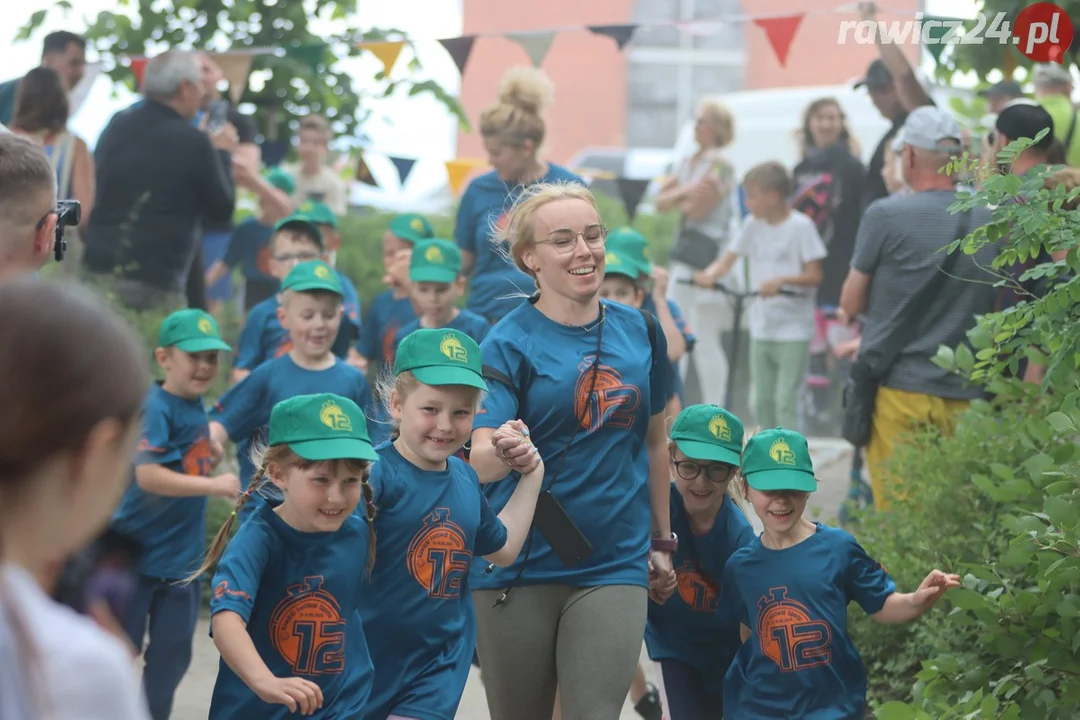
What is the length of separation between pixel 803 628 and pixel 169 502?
254 centimetres

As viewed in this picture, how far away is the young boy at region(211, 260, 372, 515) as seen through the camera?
258 inches

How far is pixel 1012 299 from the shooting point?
24.3 feet

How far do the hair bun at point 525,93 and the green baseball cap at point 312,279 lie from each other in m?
1.41

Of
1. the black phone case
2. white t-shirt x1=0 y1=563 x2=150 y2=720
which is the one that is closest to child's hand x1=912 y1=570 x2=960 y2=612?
the black phone case

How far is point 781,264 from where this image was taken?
34.9ft

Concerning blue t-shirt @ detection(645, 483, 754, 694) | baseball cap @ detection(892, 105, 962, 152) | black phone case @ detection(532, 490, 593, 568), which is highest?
baseball cap @ detection(892, 105, 962, 152)

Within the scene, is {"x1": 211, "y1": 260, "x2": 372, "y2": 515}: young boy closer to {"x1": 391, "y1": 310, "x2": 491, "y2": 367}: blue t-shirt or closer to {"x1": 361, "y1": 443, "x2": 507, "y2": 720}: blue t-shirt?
{"x1": 391, "y1": 310, "x2": 491, "y2": 367}: blue t-shirt

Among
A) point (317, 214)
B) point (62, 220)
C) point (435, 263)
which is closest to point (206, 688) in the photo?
point (435, 263)

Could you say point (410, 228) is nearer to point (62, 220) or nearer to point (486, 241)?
point (486, 241)

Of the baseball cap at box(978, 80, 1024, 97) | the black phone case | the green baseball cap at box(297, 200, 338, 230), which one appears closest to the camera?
the black phone case

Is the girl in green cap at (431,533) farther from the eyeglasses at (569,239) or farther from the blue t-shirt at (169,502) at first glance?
the blue t-shirt at (169,502)

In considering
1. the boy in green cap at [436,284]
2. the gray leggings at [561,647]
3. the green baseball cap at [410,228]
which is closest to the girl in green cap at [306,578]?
the gray leggings at [561,647]

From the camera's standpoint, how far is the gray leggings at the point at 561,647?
15.5 ft

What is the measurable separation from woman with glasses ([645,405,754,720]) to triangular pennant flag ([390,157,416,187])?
8161 mm
